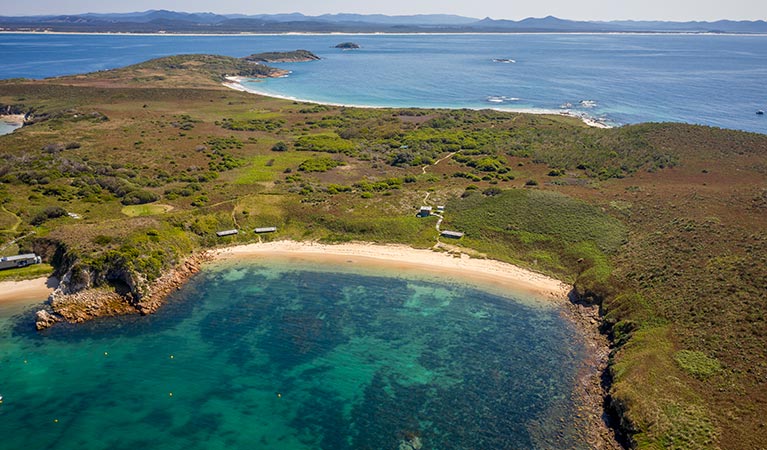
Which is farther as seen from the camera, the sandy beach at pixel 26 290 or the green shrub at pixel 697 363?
the sandy beach at pixel 26 290

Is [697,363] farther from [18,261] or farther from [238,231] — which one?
[18,261]

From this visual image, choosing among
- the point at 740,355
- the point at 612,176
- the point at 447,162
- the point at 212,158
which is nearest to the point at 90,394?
the point at 740,355

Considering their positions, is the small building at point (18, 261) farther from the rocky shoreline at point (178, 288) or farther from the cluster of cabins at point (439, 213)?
the cluster of cabins at point (439, 213)

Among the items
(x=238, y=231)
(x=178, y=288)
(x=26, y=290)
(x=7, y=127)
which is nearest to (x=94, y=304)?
(x=178, y=288)

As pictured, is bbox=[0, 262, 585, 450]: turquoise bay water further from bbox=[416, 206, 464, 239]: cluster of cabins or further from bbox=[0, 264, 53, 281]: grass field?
bbox=[416, 206, 464, 239]: cluster of cabins

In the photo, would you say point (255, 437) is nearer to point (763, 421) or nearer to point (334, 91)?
point (763, 421)

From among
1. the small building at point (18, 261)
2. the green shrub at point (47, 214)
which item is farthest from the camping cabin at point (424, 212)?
the green shrub at point (47, 214)

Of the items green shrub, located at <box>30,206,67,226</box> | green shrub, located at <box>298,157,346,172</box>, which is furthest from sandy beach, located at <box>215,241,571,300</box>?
green shrub, located at <box>298,157,346,172</box>

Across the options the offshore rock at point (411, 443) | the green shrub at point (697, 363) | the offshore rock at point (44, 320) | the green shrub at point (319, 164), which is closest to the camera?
the offshore rock at point (411, 443)
